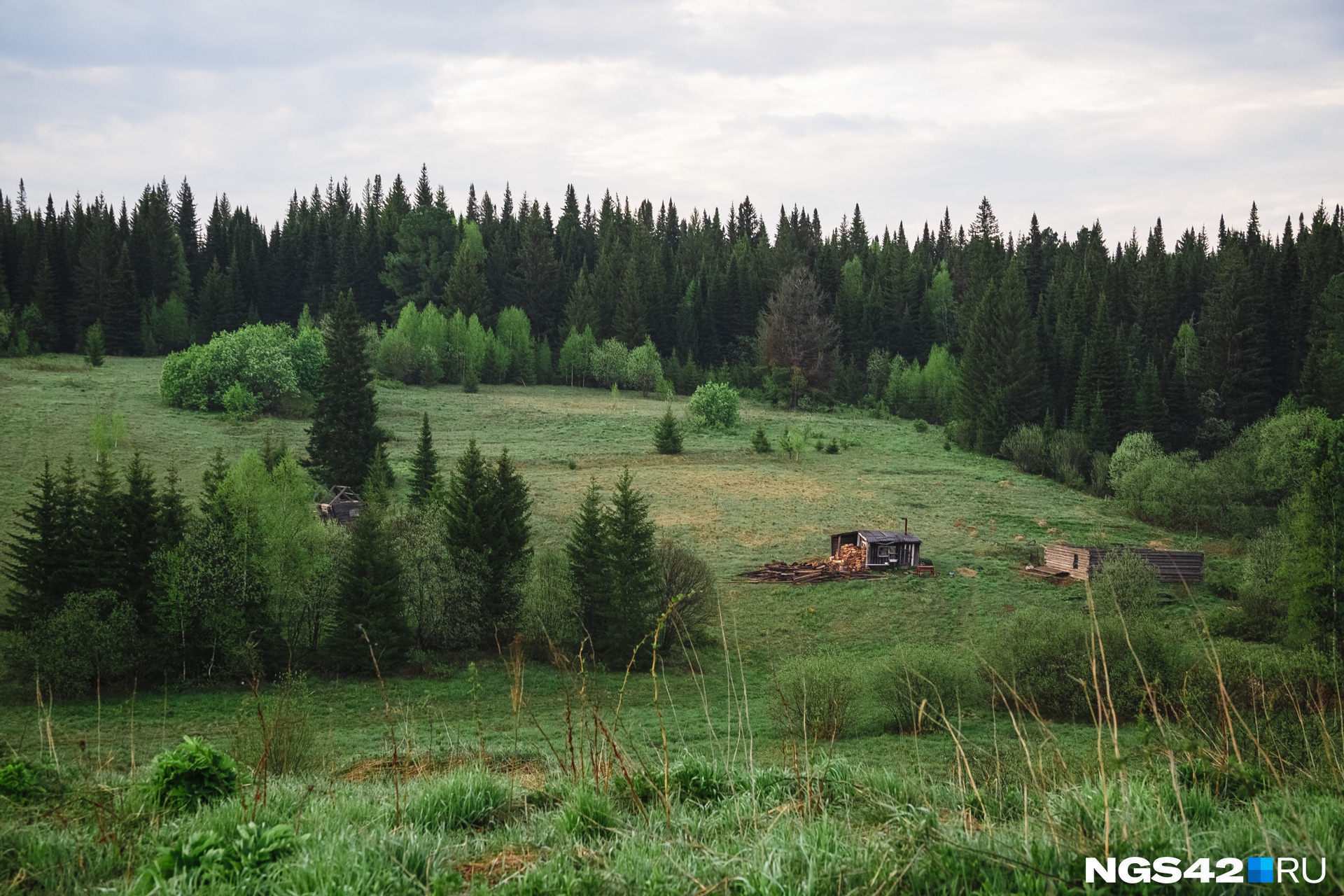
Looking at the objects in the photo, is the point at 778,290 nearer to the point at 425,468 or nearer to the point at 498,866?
the point at 425,468

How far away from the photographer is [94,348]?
233 feet

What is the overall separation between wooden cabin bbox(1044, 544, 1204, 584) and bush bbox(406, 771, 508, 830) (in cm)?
3226

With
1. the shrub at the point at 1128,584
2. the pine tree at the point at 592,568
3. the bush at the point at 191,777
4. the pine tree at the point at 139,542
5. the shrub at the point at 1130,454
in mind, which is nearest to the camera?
the bush at the point at 191,777

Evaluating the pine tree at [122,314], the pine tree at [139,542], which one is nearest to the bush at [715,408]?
the pine tree at [139,542]

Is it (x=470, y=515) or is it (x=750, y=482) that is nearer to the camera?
(x=470, y=515)

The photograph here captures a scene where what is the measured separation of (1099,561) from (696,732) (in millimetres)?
20569

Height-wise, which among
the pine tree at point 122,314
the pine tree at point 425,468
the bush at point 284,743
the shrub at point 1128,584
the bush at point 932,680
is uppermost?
the pine tree at point 122,314

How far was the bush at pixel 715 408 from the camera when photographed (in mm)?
63156

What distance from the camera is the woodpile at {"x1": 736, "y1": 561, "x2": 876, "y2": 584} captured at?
110 feet

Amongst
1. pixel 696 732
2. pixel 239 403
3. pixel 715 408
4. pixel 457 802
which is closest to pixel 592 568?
pixel 696 732

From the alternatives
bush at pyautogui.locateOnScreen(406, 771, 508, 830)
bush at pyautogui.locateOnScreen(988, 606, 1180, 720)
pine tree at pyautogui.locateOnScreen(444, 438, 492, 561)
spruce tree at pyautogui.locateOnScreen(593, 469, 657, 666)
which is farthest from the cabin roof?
bush at pyautogui.locateOnScreen(406, 771, 508, 830)

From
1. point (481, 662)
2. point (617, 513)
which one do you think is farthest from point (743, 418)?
point (481, 662)

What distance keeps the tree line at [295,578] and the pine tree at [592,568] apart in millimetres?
53

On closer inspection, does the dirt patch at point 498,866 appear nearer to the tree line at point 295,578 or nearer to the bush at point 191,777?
the bush at point 191,777
